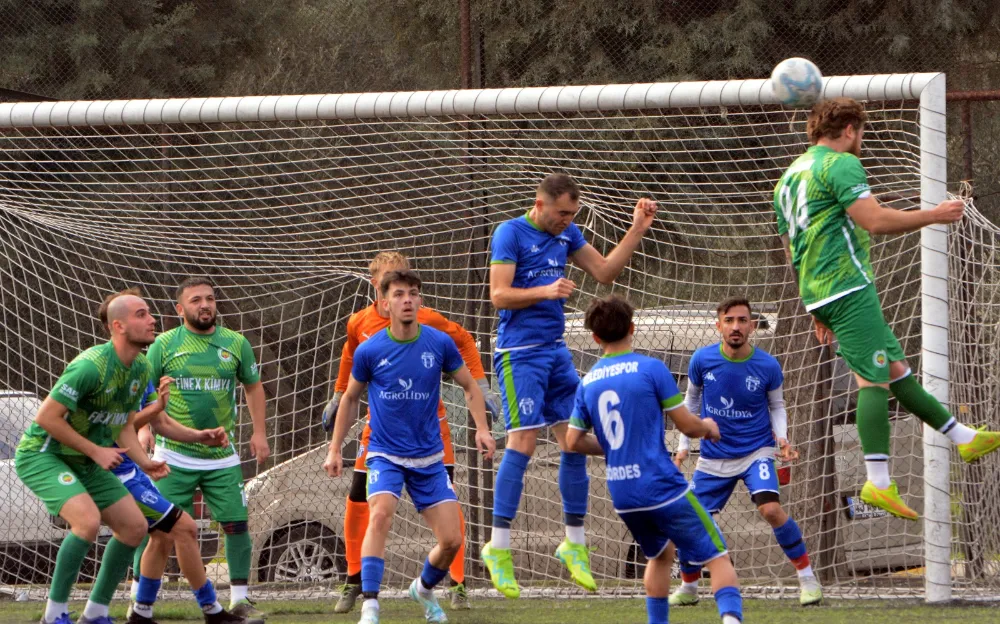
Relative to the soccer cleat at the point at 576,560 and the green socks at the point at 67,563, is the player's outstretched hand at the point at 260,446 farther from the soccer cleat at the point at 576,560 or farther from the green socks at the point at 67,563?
the soccer cleat at the point at 576,560

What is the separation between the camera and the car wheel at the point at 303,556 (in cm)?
912

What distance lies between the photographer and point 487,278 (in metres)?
9.23

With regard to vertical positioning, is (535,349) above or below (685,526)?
above

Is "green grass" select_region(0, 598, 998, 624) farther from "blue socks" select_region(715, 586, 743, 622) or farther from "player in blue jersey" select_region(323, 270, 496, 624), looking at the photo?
"blue socks" select_region(715, 586, 743, 622)

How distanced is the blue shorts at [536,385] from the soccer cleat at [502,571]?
0.61 metres

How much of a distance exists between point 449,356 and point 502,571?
1.20 metres

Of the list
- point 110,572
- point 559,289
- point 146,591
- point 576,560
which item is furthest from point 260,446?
point 559,289

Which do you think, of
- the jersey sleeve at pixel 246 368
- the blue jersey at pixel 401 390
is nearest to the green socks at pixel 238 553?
the jersey sleeve at pixel 246 368

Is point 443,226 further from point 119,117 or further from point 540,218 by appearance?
point 540,218

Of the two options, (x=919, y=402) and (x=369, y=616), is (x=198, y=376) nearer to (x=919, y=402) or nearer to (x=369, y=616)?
(x=369, y=616)

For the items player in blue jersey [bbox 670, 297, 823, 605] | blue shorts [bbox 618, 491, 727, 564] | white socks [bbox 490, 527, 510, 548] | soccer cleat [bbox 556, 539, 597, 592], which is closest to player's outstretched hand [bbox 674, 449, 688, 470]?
player in blue jersey [bbox 670, 297, 823, 605]

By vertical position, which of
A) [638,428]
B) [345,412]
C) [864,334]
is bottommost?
[638,428]

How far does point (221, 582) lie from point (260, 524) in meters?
1.11

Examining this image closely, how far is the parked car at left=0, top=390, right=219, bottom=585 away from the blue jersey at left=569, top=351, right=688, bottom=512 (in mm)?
4802
